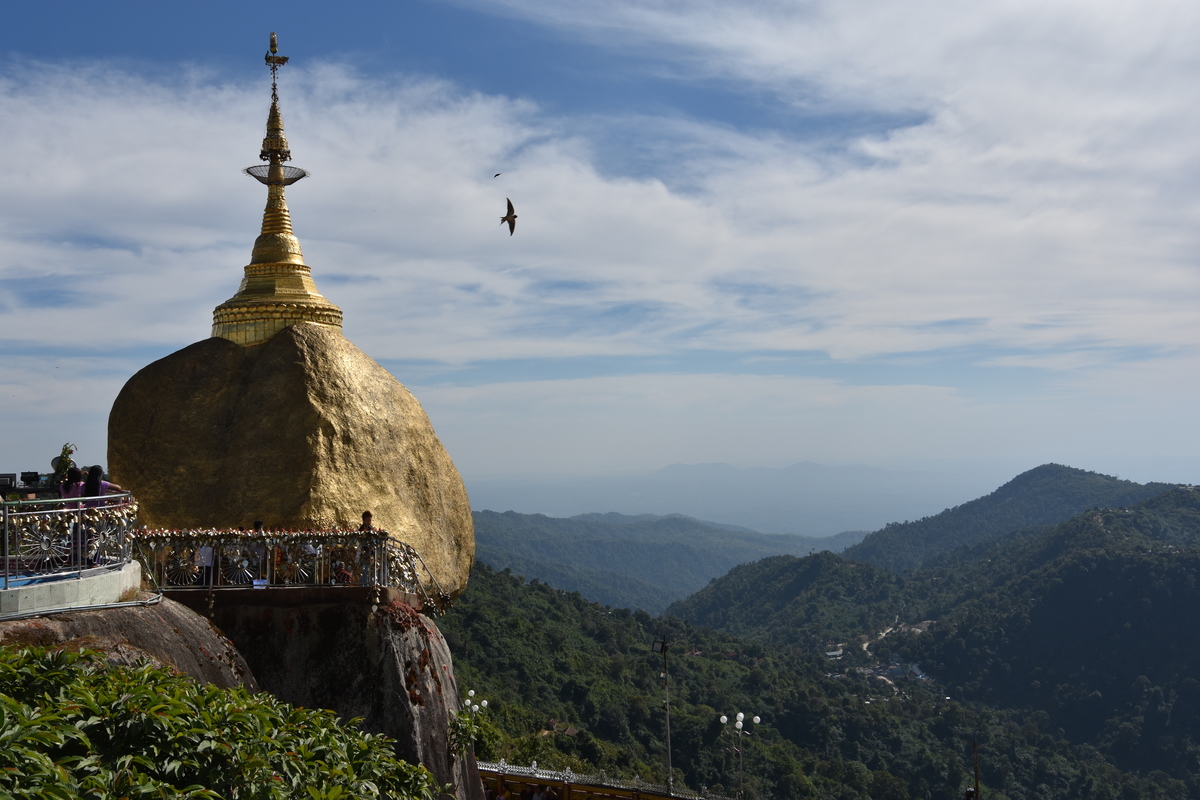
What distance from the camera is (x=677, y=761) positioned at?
2432 inches

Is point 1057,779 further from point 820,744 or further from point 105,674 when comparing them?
point 105,674

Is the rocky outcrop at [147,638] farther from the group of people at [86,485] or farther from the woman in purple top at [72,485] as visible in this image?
the woman in purple top at [72,485]

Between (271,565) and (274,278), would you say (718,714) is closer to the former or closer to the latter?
(274,278)

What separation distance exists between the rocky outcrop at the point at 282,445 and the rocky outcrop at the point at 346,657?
2.00m

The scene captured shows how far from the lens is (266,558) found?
52.5ft

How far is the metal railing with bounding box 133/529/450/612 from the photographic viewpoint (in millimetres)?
15586

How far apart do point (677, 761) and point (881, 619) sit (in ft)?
329

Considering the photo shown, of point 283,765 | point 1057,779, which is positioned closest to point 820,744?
point 1057,779

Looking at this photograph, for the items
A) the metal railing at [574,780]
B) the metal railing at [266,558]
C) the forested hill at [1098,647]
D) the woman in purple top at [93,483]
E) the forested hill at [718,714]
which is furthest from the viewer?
the forested hill at [1098,647]

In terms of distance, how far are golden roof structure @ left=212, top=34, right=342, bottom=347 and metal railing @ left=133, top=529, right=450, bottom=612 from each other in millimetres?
6143

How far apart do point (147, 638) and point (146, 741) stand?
4743 millimetres

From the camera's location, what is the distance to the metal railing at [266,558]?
1559 cm

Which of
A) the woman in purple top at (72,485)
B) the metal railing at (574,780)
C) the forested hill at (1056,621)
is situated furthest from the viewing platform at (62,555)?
the forested hill at (1056,621)

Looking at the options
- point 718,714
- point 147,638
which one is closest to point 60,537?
point 147,638
